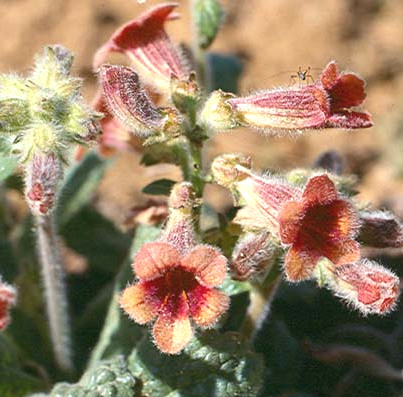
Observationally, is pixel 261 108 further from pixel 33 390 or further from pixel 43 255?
→ pixel 33 390

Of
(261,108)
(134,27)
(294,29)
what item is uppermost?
(294,29)

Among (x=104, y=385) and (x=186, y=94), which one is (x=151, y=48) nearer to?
(x=186, y=94)

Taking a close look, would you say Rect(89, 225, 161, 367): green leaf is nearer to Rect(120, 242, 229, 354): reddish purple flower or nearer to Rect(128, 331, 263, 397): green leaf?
Rect(128, 331, 263, 397): green leaf

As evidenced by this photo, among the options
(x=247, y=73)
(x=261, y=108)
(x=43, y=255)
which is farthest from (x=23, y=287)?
(x=247, y=73)

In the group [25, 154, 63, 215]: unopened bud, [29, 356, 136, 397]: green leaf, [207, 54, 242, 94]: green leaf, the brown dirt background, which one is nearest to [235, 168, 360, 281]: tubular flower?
[25, 154, 63, 215]: unopened bud

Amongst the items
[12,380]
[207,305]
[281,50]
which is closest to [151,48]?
[207,305]
